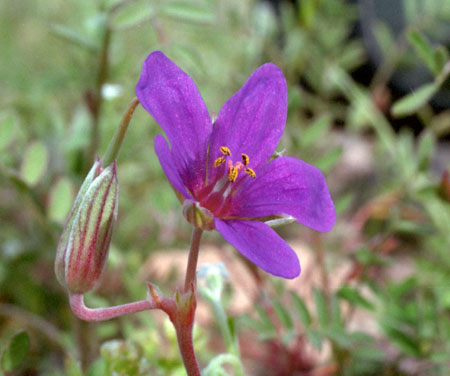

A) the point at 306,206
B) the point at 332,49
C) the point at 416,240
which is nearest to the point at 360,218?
the point at 416,240

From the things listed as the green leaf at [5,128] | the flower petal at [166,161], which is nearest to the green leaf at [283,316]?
the flower petal at [166,161]

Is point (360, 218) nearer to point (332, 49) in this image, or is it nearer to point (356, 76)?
point (332, 49)

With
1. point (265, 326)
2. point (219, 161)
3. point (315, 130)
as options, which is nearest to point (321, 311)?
point (265, 326)

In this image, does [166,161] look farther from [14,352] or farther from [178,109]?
[14,352]

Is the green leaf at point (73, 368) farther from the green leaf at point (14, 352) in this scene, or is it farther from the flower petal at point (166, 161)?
the flower petal at point (166, 161)

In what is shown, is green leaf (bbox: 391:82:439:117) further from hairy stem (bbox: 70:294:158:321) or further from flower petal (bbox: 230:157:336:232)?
hairy stem (bbox: 70:294:158:321)

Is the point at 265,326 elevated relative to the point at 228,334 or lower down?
lower down

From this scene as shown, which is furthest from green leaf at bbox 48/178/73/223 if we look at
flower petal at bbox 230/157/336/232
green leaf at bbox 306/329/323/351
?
green leaf at bbox 306/329/323/351
